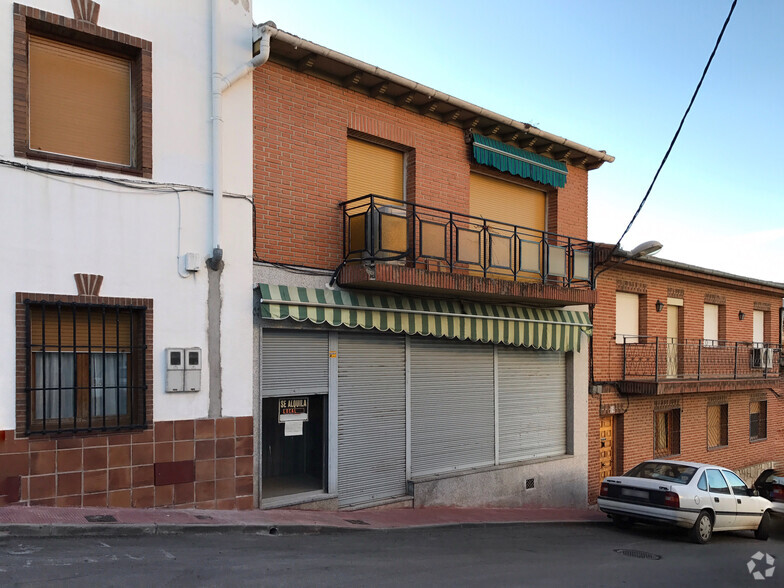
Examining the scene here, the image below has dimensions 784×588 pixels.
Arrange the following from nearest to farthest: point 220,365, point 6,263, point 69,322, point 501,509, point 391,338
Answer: point 6,263, point 69,322, point 220,365, point 391,338, point 501,509

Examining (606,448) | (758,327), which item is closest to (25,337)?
(606,448)

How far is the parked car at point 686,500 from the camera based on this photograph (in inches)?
419

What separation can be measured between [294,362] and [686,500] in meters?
6.48

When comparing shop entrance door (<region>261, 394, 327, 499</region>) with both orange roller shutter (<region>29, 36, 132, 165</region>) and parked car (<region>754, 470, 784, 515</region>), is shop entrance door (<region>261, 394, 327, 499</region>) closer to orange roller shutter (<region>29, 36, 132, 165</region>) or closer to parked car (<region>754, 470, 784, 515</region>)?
orange roller shutter (<region>29, 36, 132, 165</region>)

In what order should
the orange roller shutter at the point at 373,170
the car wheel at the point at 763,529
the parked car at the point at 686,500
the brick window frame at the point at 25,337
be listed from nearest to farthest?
the brick window frame at the point at 25,337 → the parked car at the point at 686,500 → the orange roller shutter at the point at 373,170 → the car wheel at the point at 763,529

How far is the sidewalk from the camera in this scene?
272 inches

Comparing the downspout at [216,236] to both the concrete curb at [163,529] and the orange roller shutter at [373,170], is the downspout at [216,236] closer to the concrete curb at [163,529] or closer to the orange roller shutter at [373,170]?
the concrete curb at [163,529]

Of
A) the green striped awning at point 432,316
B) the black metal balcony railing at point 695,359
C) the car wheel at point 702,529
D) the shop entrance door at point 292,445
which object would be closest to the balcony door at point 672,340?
the black metal balcony railing at point 695,359

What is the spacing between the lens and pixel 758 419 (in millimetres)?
21484

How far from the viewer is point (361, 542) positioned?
838 cm

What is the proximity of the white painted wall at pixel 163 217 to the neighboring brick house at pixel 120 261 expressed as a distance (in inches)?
0.7

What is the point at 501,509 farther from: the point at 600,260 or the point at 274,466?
the point at 600,260

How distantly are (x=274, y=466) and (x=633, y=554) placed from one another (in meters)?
5.41

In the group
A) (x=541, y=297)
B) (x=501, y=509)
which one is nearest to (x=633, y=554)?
(x=501, y=509)
